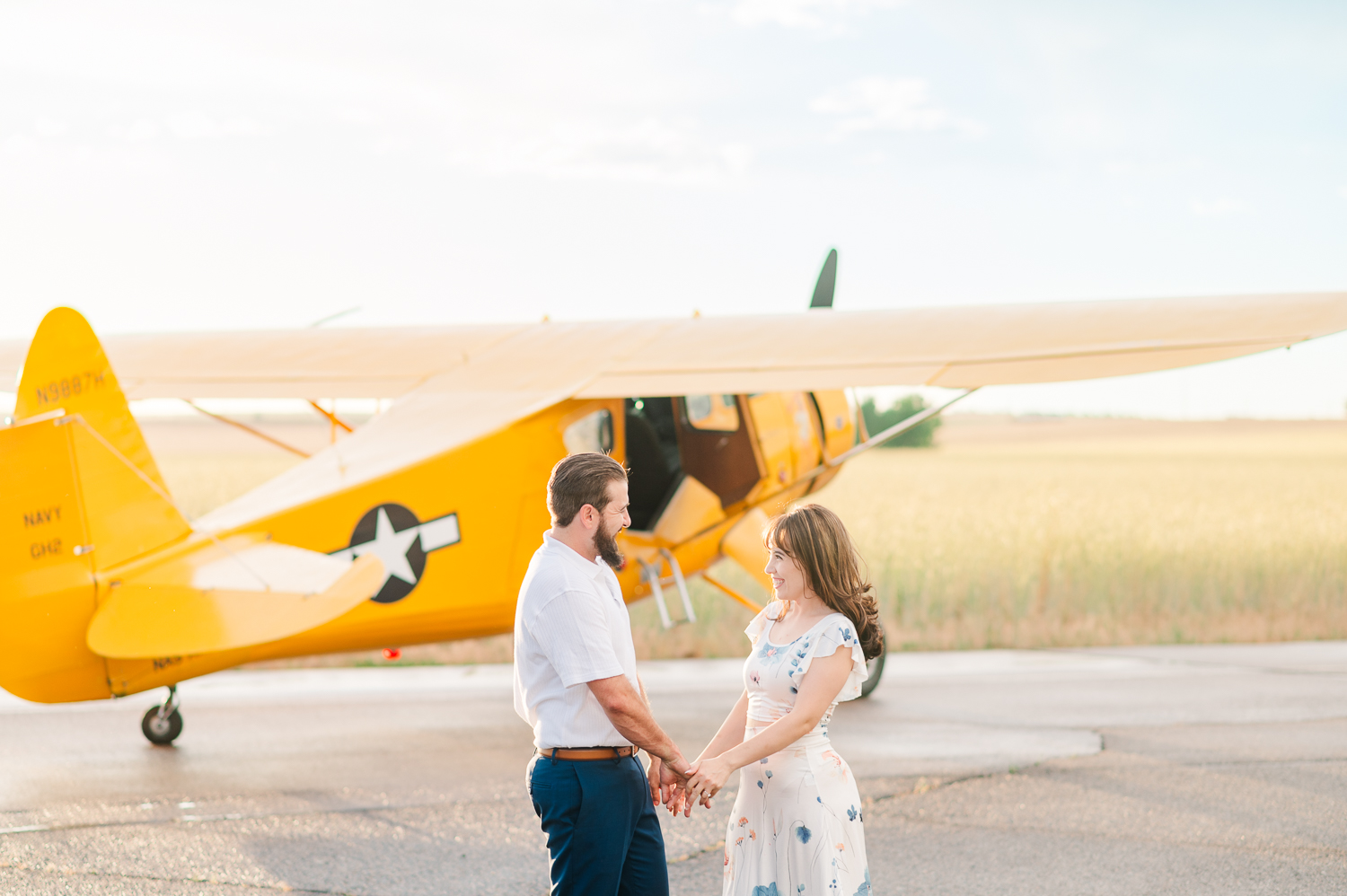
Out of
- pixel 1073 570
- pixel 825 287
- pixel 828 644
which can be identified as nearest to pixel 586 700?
pixel 828 644

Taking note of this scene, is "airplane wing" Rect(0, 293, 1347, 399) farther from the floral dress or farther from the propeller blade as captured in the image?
the floral dress

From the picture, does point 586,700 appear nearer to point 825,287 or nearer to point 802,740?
point 802,740

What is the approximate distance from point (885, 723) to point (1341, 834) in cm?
266

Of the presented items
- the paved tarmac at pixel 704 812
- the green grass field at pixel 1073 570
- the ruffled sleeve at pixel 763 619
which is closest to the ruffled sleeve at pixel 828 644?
the ruffled sleeve at pixel 763 619

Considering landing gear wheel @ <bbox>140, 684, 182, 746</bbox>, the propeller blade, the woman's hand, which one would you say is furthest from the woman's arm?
the propeller blade

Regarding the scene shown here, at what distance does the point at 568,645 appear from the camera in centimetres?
272

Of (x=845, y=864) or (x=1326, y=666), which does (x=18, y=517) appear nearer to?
(x=845, y=864)

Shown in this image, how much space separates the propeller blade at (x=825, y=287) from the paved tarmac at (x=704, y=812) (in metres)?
3.11

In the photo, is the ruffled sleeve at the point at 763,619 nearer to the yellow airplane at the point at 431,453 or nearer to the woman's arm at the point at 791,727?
the woman's arm at the point at 791,727

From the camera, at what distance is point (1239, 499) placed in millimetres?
23000

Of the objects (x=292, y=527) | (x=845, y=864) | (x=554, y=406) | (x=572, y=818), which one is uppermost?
(x=554, y=406)

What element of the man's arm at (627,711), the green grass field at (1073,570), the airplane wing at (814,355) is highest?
the airplane wing at (814,355)

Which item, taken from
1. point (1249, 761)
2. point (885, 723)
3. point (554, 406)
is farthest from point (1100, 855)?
point (554, 406)

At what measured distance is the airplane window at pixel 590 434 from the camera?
652 centimetres
